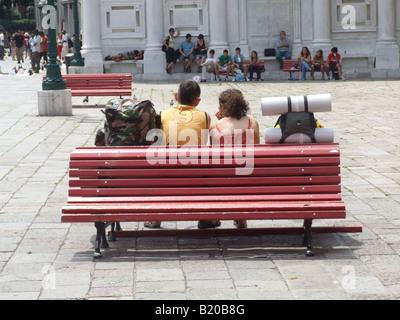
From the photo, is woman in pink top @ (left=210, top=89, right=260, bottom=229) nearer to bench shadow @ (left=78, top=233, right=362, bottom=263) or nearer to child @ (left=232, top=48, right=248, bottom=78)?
bench shadow @ (left=78, top=233, right=362, bottom=263)

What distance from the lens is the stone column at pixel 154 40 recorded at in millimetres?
32156

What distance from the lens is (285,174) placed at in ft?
24.4

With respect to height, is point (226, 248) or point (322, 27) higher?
point (322, 27)

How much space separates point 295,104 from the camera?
25.6ft

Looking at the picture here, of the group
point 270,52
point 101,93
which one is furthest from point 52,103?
point 270,52

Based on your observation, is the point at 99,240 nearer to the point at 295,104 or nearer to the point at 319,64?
the point at 295,104

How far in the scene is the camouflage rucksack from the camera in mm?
8148

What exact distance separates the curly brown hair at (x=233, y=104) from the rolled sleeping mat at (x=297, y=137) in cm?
43

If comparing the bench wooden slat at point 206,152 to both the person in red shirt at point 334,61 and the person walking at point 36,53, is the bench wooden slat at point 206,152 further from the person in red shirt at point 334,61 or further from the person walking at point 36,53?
the person walking at point 36,53

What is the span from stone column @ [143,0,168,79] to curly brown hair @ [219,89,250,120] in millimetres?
23983

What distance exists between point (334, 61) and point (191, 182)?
23.6 m

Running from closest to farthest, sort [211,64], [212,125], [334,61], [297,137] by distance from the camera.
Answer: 1. [297,137]
2. [212,125]
3. [334,61]
4. [211,64]

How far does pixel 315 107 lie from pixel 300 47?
24.9 m
